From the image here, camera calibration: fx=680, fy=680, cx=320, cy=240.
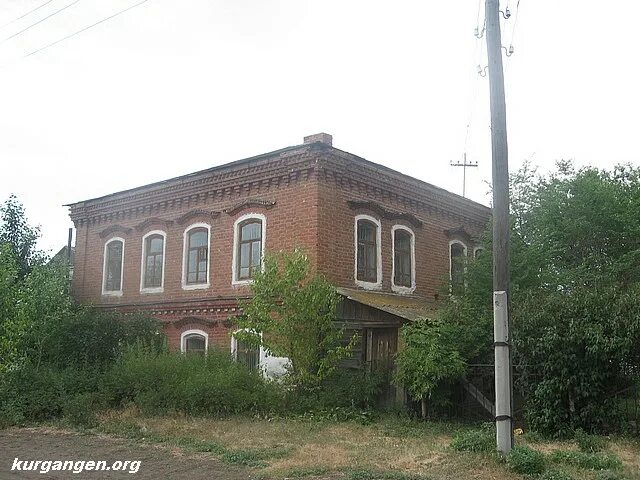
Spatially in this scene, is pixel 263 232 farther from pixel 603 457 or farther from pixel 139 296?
pixel 603 457

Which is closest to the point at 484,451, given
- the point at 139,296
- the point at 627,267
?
the point at 627,267

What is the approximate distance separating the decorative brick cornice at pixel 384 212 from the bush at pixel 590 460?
1003 cm

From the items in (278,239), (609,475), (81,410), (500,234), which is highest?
(278,239)

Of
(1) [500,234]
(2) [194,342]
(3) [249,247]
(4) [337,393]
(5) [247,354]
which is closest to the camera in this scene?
(1) [500,234]

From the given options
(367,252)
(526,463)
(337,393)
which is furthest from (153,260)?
→ (526,463)

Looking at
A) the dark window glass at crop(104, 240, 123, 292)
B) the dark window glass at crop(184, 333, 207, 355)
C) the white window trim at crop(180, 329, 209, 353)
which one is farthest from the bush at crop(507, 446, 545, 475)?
the dark window glass at crop(104, 240, 123, 292)

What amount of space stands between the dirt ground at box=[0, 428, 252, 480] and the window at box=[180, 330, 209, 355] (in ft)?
21.6

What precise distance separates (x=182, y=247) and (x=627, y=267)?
13.9 meters

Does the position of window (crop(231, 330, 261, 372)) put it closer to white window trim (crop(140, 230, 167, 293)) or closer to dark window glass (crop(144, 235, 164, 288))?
white window trim (crop(140, 230, 167, 293))

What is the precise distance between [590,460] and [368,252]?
1051 cm

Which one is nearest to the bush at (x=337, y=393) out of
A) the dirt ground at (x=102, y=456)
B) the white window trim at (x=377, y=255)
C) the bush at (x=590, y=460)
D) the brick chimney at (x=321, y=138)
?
the white window trim at (x=377, y=255)

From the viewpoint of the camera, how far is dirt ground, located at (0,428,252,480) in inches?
381

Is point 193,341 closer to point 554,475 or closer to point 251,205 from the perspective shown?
point 251,205

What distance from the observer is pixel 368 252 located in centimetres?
1950
